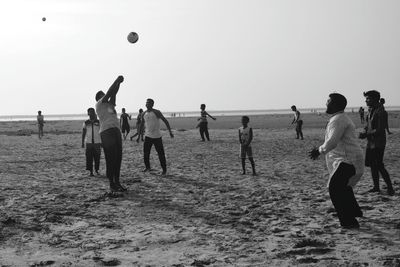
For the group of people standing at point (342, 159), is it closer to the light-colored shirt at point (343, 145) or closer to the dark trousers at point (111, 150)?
the light-colored shirt at point (343, 145)

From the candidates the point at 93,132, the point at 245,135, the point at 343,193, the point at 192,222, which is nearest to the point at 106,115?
the point at 93,132

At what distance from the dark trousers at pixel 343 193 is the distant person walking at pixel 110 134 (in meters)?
4.42

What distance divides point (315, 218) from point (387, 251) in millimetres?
1672

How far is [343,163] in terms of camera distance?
5.78m

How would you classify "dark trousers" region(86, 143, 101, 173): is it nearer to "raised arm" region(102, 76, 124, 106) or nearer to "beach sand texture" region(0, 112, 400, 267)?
"beach sand texture" region(0, 112, 400, 267)

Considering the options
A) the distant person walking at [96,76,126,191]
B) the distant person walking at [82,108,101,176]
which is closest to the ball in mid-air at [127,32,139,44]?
the distant person walking at [82,108,101,176]

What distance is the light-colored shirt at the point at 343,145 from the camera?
5.73 metres

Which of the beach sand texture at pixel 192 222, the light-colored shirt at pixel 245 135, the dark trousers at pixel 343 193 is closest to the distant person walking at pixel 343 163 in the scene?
the dark trousers at pixel 343 193

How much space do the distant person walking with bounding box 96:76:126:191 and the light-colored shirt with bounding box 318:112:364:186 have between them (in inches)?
171

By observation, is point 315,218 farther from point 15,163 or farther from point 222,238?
point 15,163

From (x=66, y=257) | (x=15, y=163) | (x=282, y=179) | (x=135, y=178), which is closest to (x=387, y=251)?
(x=66, y=257)

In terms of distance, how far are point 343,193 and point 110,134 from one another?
185 inches

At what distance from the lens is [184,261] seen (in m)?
4.83

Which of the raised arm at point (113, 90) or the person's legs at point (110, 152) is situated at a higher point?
the raised arm at point (113, 90)
